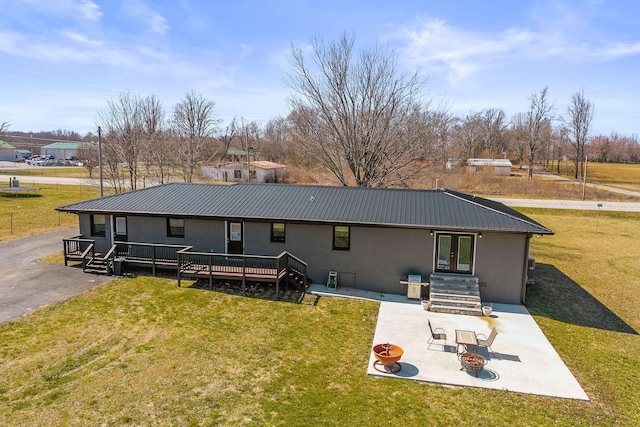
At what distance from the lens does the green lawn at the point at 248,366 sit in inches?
314

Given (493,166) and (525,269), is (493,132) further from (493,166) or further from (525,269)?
(525,269)

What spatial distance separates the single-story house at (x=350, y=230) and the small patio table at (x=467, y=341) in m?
4.27

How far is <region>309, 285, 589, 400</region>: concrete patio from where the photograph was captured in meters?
9.30

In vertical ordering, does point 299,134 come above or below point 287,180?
above

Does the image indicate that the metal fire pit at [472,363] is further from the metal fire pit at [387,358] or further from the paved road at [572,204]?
the paved road at [572,204]

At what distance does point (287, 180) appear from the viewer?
180 feet

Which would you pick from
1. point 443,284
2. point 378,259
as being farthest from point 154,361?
point 443,284

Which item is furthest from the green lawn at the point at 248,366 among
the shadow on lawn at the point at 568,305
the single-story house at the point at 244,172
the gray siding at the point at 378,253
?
the single-story house at the point at 244,172

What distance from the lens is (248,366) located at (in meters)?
9.73

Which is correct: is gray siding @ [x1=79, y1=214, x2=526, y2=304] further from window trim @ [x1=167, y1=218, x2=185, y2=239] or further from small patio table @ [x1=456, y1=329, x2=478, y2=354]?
small patio table @ [x1=456, y1=329, x2=478, y2=354]

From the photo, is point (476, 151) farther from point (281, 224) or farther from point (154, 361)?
point (154, 361)

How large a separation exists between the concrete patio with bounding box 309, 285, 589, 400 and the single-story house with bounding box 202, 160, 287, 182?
128 ft

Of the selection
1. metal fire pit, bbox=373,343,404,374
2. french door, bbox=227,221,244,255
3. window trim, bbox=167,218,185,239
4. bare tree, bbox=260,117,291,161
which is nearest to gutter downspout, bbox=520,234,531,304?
metal fire pit, bbox=373,343,404,374

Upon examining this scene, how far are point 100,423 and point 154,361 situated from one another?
2.32 metres
